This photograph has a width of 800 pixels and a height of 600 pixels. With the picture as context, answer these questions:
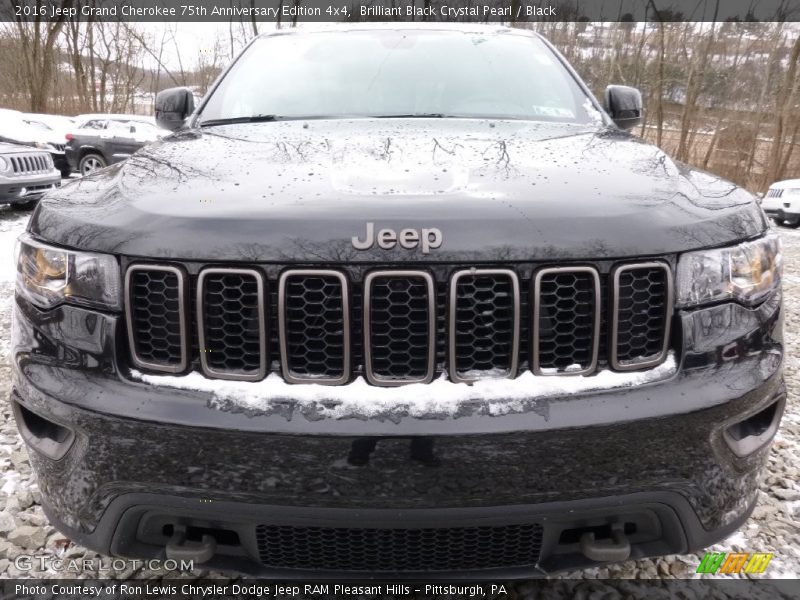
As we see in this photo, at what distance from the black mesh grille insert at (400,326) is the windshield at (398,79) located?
3.95ft

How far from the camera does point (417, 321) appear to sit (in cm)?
143

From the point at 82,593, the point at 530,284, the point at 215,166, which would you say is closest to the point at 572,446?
the point at 530,284

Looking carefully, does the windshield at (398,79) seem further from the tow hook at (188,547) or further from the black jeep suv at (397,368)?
the tow hook at (188,547)

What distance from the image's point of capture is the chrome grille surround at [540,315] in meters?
1.41

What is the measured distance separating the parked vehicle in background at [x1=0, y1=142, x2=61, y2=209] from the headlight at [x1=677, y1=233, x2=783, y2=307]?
911cm

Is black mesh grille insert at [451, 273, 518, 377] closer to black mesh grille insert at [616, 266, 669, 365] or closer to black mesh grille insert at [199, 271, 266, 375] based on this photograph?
black mesh grille insert at [616, 266, 669, 365]

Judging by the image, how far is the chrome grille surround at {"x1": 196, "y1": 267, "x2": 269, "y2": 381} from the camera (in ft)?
4.59

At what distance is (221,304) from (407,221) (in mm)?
478

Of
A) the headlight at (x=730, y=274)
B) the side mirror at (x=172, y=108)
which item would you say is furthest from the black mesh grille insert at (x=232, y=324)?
the side mirror at (x=172, y=108)

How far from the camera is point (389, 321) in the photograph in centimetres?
142

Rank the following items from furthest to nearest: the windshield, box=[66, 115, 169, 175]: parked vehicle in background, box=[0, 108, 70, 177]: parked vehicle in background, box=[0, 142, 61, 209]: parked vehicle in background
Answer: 1. box=[66, 115, 169, 175]: parked vehicle in background
2. box=[0, 108, 70, 177]: parked vehicle in background
3. box=[0, 142, 61, 209]: parked vehicle in background
4. the windshield

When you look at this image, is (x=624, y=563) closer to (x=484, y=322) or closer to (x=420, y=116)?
→ (x=484, y=322)

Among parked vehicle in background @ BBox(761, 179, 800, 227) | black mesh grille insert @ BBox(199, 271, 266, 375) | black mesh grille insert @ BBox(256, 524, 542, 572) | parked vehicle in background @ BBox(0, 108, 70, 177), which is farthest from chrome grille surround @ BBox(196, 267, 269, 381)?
parked vehicle in background @ BBox(761, 179, 800, 227)

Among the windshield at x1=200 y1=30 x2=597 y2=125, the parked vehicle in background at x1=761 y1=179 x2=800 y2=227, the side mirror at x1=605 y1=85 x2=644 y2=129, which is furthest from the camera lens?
the parked vehicle in background at x1=761 y1=179 x2=800 y2=227
